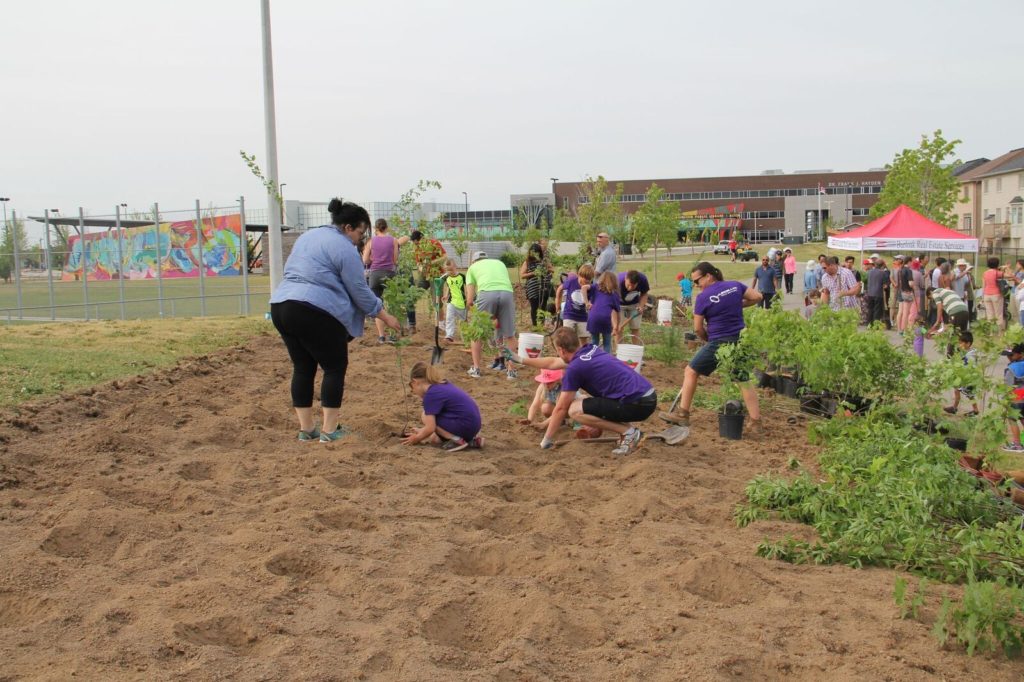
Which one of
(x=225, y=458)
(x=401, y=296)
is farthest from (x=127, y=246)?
(x=225, y=458)

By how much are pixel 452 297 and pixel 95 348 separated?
14.8 ft

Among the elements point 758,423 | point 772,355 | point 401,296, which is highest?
point 401,296

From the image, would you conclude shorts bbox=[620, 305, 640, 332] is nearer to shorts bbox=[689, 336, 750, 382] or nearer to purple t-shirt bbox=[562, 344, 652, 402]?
shorts bbox=[689, 336, 750, 382]

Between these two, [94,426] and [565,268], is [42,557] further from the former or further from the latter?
[565,268]

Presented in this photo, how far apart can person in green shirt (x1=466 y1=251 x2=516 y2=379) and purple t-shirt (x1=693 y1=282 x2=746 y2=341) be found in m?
2.85

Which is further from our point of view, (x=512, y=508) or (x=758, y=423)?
(x=758, y=423)

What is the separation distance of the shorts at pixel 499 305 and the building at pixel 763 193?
86.9 meters

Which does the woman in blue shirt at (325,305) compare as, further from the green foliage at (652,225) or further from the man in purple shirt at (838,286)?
the green foliage at (652,225)

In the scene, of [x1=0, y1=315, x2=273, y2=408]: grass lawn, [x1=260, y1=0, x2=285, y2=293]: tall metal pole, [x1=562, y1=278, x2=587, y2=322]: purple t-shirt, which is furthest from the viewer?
[x1=260, y1=0, x2=285, y2=293]: tall metal pole

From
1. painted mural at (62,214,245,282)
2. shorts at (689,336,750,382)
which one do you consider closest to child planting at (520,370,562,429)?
shorts at (689,336,750,382)

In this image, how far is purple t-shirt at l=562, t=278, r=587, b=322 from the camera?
1254 cm

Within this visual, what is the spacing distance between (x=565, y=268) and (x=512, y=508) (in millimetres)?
18854

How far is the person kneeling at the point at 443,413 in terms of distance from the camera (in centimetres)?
716

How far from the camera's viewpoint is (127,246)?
21016 millimetres
